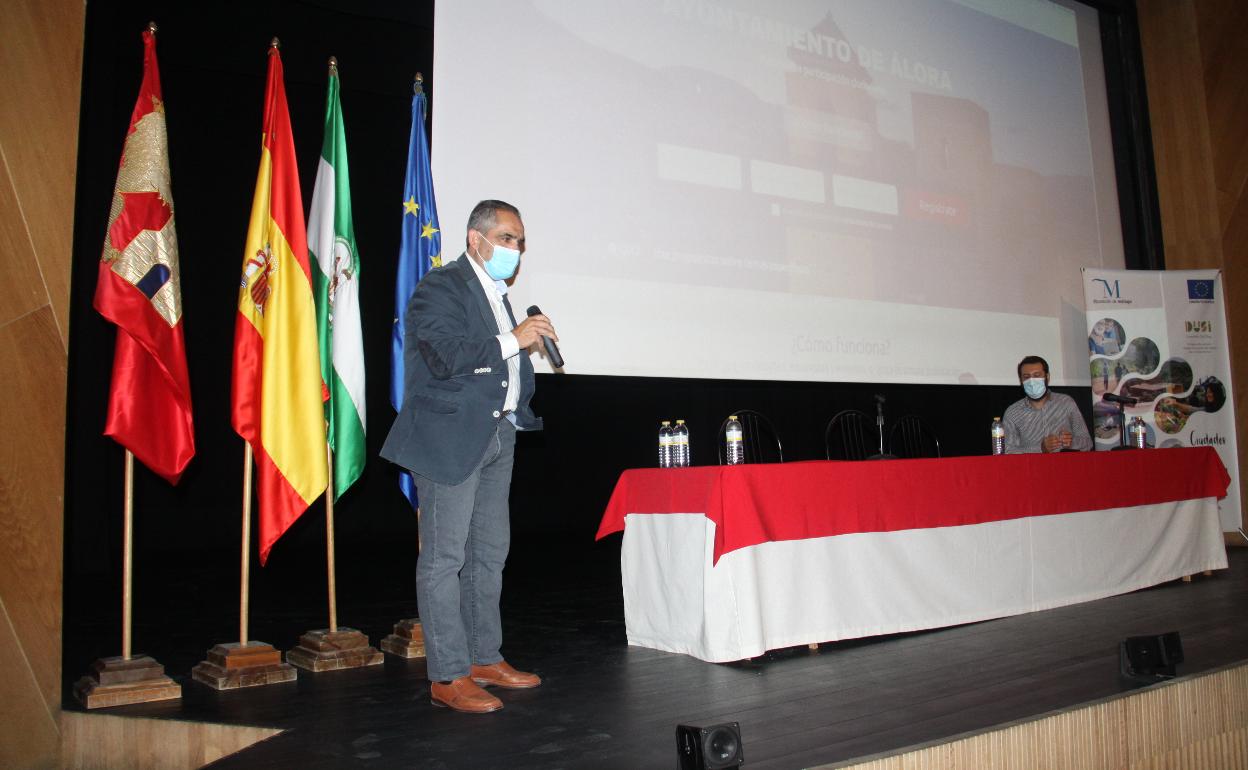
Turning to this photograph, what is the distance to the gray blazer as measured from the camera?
237 centimetres

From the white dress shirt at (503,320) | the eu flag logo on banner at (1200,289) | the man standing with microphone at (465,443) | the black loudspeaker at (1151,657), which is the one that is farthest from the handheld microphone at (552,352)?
the eu flag logo on banner at (1200,289)

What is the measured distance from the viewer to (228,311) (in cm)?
632

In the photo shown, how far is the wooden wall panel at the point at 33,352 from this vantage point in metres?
2.35

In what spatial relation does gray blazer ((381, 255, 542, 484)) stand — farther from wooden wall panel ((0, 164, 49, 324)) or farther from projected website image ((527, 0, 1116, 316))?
projected website image ((527, 0, 1116, 316))

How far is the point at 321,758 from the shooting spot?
1.95 metres

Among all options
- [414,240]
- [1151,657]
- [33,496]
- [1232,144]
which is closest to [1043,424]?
[1151,657]

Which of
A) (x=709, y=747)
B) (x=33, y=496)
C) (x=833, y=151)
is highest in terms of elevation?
(x=833, y=151)

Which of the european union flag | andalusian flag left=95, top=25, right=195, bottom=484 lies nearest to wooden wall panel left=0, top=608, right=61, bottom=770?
andalusian flag left=95, top=25, right=195, bottom=484

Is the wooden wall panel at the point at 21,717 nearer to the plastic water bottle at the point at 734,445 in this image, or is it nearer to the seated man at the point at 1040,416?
the plastic water bottle at the point at 734,445

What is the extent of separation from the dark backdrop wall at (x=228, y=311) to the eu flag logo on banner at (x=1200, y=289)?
3.52ft

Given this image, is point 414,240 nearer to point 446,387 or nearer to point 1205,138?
point 446,387

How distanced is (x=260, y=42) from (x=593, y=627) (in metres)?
4.62

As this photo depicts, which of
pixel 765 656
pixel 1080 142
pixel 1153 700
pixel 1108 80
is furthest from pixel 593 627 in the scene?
pixel 1108 80

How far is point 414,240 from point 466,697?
1774 mm
